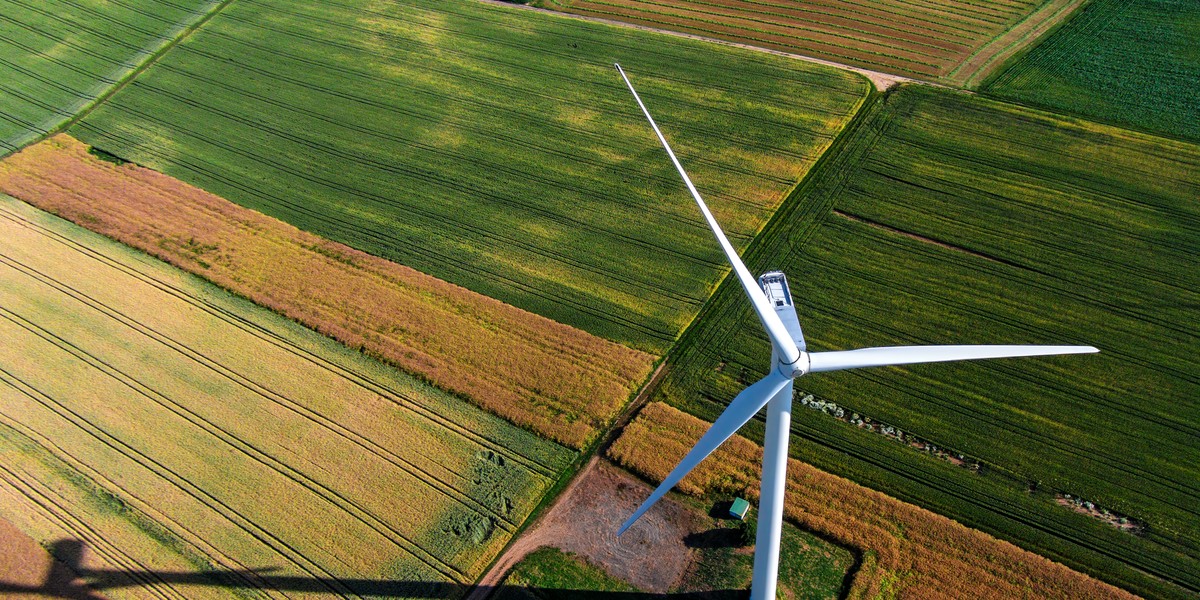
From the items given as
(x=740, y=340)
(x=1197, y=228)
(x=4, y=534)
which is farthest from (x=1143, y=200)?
(x=4, y=534)

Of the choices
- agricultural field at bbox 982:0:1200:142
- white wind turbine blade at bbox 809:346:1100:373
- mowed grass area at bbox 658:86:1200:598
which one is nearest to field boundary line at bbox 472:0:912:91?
mowed grass area at bbox 658:86:1200:598

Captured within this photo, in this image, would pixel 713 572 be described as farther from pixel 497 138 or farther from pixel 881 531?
pixel 497 138

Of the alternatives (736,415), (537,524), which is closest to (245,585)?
(537,524)

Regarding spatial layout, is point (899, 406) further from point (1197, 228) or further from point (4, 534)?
point (4, 534)

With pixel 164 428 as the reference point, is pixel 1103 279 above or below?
above

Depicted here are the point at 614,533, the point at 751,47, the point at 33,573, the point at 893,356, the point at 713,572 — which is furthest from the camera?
the point at 751,47

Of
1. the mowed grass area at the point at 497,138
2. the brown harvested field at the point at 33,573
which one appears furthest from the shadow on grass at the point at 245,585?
the mowed grass area at the point at 497,138

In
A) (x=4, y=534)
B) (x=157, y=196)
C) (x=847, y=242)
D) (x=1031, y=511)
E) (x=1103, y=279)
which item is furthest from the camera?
(x=157, y=196)

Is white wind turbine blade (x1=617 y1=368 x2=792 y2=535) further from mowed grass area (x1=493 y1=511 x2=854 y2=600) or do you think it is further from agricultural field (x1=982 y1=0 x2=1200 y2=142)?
agricultural field (x1=982 y1=0 x2=1200 y2=142)
